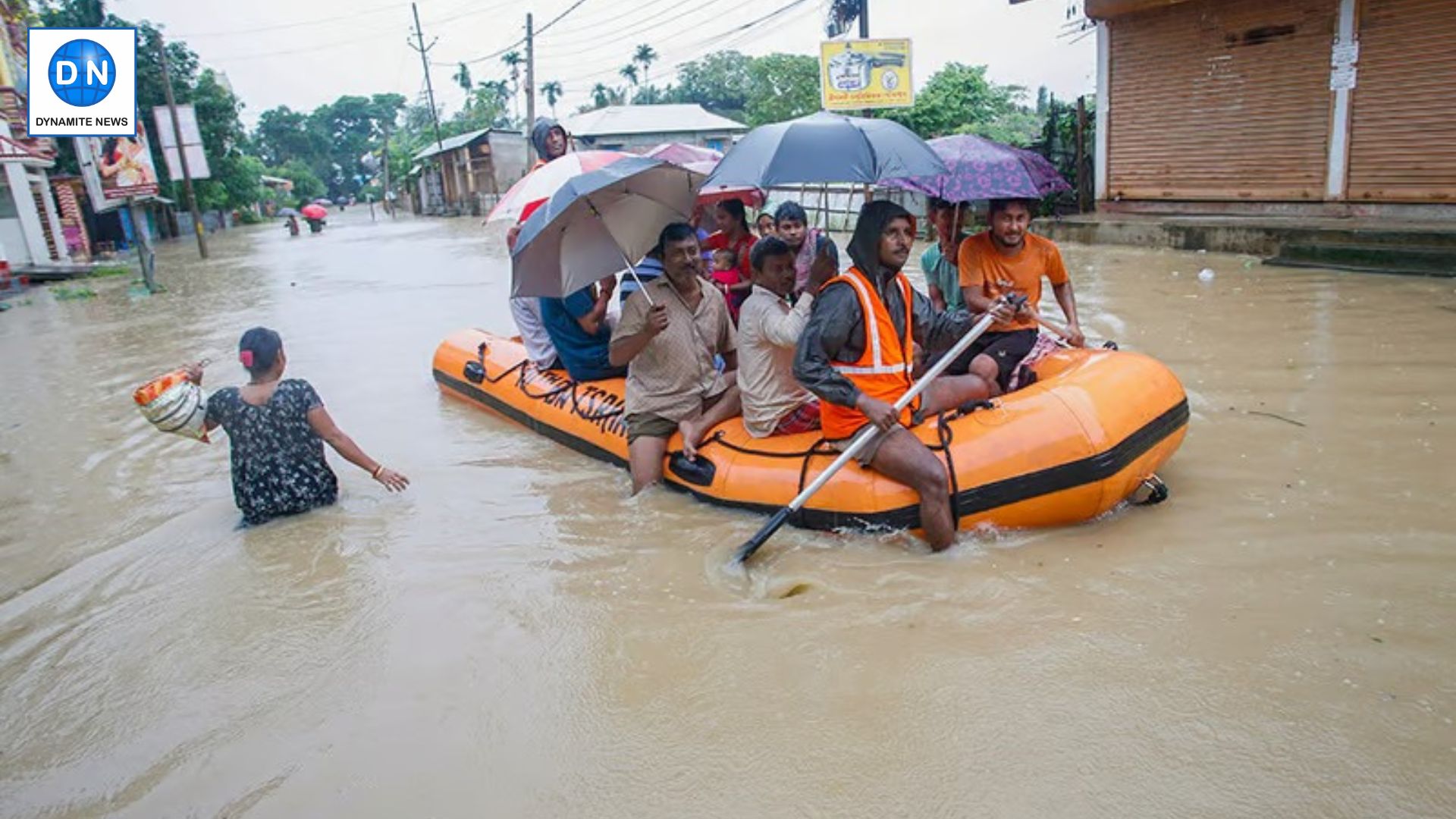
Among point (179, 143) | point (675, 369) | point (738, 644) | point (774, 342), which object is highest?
point (179, 143)

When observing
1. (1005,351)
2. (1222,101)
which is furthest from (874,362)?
(1222,101)

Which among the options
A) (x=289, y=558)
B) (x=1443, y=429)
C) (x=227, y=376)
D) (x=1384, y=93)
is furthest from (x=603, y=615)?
(x=1384, y=93)

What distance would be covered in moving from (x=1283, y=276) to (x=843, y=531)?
24.4 feet

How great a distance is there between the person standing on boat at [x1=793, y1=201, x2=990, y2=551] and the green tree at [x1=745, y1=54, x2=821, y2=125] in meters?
37.8

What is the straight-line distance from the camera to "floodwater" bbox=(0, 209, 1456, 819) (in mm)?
2631

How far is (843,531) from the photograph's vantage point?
4.04 m

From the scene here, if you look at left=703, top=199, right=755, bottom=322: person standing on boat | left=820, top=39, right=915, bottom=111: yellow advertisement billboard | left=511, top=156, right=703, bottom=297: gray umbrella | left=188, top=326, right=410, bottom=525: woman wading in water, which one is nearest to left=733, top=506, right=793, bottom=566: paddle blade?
left=511, top=156, right=703, bottom=297: gray umbrella

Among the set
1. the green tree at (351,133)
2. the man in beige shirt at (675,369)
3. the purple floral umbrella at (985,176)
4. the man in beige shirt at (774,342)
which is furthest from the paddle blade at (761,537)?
the green tree at (351,133)

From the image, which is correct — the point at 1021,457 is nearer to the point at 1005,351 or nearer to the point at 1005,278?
the point at 1005,351

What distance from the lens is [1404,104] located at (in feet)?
34.3

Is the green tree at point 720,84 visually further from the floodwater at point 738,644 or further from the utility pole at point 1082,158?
the floodwater at point 738,644

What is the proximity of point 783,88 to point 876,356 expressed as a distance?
4463 centimetres

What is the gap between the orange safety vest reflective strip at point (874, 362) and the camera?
12.3 ft

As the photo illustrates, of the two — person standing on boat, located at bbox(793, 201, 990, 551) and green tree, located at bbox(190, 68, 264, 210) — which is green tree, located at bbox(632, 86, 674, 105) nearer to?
green tree, located at bbox(190, 68, 264, 210)
